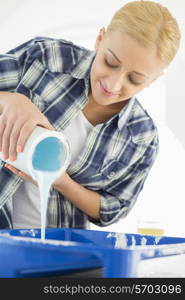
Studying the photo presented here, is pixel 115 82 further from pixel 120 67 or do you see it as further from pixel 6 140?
pixel 6 140

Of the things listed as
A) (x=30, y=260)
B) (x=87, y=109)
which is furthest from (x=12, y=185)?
(x=30, y=260)

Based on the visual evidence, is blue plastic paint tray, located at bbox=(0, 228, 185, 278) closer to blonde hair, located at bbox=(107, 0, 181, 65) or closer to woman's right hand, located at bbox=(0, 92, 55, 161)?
woman's right hand, located at bbox=(0, 92, 55, 161)

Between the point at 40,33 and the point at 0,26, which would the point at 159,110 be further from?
the point at 0,26

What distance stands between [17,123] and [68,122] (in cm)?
38

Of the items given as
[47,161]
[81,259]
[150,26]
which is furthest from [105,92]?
[81,259]

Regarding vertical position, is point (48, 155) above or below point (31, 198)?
above

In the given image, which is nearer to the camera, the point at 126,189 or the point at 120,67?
the point at 120,67

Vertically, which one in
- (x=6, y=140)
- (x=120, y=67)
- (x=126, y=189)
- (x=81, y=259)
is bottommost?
(x=126, y=189)

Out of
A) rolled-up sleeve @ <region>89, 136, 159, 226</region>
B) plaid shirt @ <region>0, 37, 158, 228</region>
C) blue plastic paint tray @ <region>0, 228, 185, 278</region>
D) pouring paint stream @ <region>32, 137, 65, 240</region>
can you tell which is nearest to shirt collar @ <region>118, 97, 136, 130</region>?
plaid shirt @ <region>0, 37, 158, 228</region>

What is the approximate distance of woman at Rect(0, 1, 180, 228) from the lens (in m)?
1.18

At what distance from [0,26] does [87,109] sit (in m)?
2.02

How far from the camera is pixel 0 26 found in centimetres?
319

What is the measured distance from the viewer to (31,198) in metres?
1.28

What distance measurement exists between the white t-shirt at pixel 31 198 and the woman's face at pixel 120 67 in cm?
11
